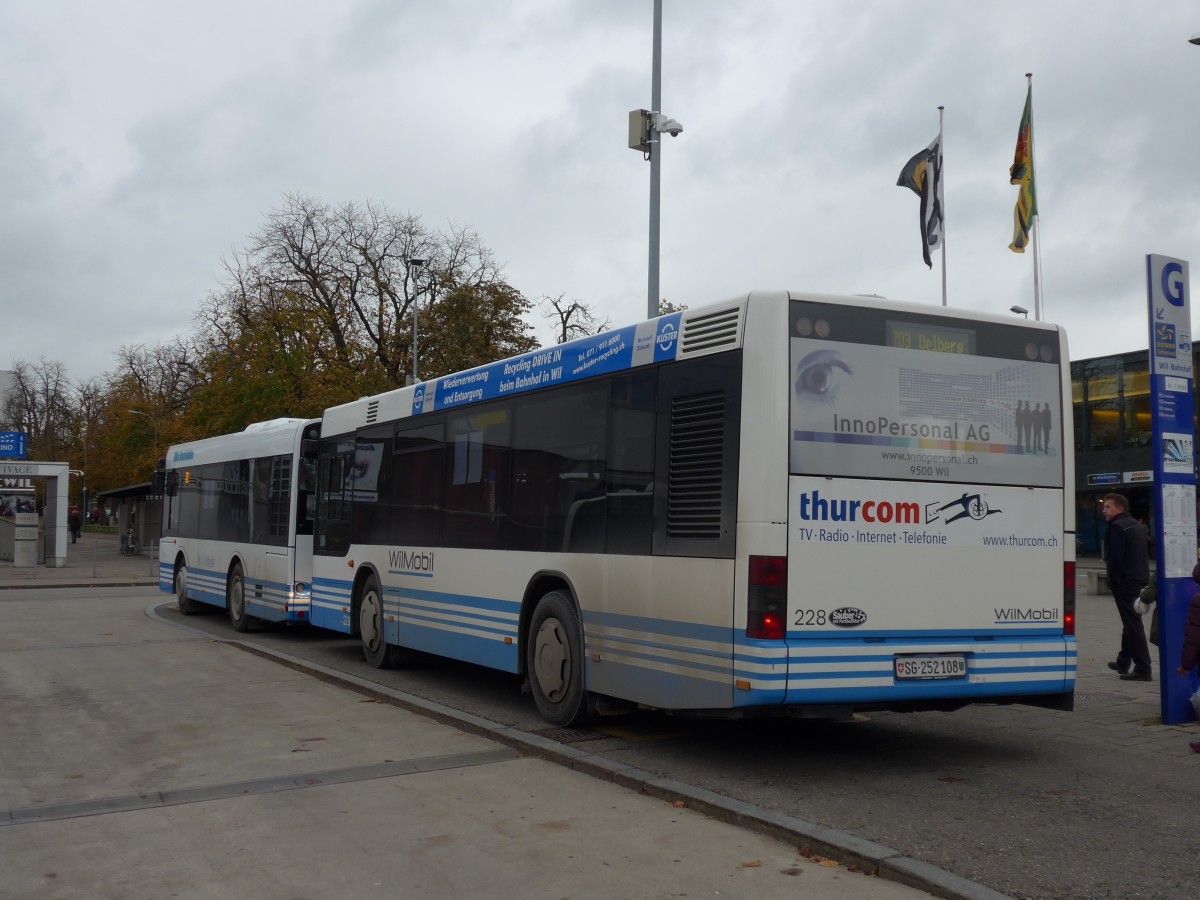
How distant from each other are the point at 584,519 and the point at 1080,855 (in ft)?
14.0

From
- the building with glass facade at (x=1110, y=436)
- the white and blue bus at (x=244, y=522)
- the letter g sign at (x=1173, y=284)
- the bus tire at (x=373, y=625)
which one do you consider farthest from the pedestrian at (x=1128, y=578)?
the building with glass facade at (x=1110, y=436)

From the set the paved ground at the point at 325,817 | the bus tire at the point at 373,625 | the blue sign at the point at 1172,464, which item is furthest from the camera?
the bus tire at the point at 373,625

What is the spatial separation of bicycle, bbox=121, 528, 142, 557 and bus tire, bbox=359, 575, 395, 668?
3963cm

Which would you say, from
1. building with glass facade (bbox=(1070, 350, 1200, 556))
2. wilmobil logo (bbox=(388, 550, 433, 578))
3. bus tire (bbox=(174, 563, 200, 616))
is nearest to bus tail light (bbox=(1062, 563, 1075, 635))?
wilmobil logo (bbox=(388, 550, 433, 578))

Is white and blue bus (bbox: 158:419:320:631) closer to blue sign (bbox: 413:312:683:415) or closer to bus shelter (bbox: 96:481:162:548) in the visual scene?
blue sign (bbox: 413:312:683:415)

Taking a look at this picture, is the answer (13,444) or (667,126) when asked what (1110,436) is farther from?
(13,444)

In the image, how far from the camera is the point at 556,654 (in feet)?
30.4

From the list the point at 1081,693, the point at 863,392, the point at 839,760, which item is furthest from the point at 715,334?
the point at 1081,693

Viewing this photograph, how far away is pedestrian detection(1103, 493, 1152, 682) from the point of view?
11.8m

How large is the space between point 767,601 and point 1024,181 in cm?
2191

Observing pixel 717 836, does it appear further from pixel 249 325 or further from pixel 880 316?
pixel 249 325

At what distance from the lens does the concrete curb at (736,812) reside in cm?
528

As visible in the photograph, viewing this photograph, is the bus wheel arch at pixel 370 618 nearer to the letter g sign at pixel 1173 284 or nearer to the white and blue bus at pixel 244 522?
the white and blue bus at pixel 244 522

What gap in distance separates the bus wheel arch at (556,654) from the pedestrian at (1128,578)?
18.7 feet
